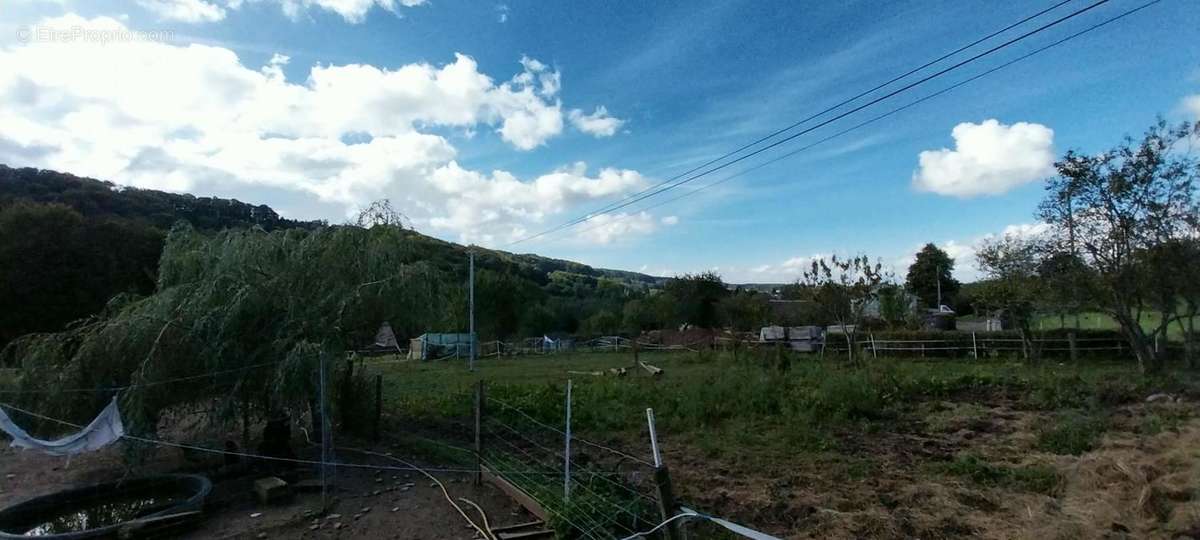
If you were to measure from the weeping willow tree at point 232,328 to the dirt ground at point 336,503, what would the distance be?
946 mm

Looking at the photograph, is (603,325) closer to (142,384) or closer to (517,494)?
(142,384)

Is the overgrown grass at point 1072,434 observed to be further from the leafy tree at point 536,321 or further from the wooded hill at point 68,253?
the leafy tree at point 536,321

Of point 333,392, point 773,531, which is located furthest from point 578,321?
point 773,531

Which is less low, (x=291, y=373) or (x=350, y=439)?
(x=291, y=373)

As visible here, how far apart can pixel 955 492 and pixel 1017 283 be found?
41.2 ft

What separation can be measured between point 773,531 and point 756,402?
5527mm

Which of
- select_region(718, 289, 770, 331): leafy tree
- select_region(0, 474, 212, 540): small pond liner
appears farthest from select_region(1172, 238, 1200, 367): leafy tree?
select_region(718, 289, 770, 331): leafy tree

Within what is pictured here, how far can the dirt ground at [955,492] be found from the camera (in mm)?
4402

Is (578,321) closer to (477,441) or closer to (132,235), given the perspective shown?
(132,235)

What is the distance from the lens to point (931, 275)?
48.8 m

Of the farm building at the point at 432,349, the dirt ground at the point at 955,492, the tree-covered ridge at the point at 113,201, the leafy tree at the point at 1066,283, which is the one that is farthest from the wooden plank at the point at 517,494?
the tree-covered ridge at the point at 113,201

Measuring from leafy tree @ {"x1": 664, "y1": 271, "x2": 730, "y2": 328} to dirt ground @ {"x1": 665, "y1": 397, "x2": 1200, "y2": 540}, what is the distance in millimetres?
37637

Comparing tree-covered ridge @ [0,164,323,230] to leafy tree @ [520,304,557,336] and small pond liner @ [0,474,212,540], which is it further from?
small pond liner @ [0,474,212,540]

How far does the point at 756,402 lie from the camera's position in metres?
10.1
